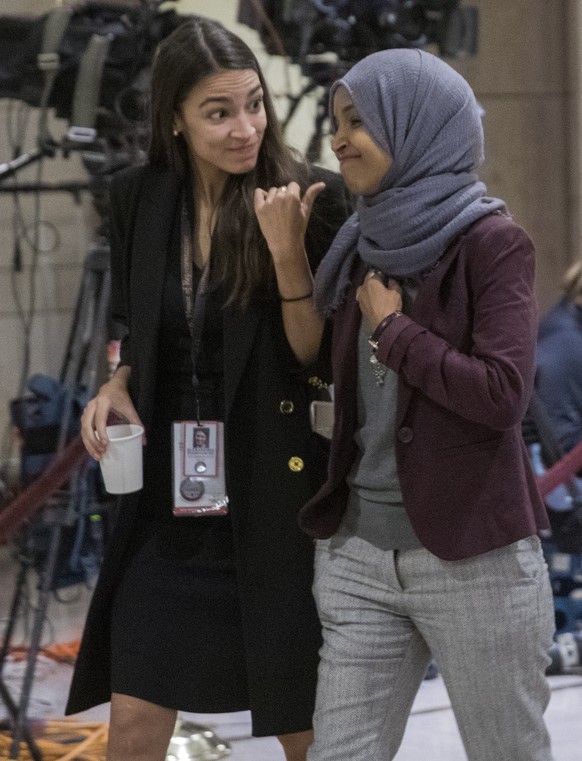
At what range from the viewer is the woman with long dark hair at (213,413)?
2.24 metres

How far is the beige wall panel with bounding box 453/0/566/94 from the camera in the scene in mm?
6004

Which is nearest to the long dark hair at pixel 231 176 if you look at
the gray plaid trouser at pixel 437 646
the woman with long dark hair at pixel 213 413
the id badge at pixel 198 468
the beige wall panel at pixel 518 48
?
the woman with long dark hair at pixel 213 413

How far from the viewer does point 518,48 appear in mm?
6070

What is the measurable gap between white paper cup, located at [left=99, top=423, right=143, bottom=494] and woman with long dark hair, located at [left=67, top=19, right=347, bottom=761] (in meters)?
0.05

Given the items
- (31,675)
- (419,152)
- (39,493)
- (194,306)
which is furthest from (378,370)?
(31,675)

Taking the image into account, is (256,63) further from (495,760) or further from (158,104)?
(495,760)

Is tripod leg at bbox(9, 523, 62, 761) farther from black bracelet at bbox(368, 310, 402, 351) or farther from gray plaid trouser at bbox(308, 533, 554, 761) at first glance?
black bracelet at bbox(368, 310, 402, 351)

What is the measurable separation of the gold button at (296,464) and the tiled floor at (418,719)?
1.32m

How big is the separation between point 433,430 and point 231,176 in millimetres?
705

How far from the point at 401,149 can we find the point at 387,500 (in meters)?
0.54

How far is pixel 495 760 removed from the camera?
1.95 metres

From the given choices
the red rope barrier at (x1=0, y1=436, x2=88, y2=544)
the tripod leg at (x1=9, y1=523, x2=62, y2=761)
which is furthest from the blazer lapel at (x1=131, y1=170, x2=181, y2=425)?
the tripod leg at (x1=9, y1=523, x2=62, y2=761)

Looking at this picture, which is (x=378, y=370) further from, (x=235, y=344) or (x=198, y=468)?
(x=198, y=468)

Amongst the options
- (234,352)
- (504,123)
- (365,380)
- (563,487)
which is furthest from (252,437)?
(504,123)
